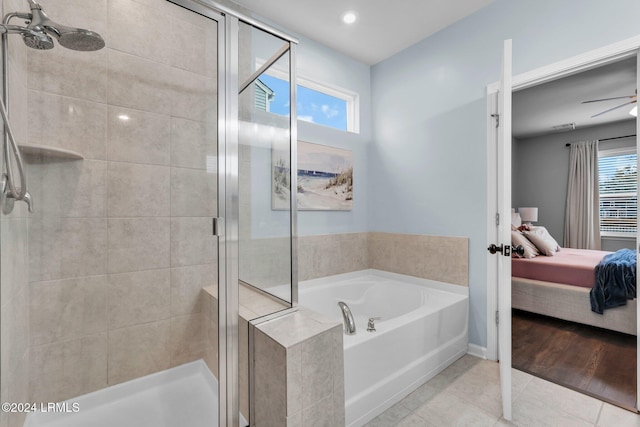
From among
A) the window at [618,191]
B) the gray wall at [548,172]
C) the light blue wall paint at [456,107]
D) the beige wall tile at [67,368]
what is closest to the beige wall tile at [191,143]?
the beige wall tile at [67,368]

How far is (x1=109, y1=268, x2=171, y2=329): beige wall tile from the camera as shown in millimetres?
1569

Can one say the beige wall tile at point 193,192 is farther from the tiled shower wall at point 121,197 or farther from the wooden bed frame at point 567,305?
the wooden bed frame at point 567,305

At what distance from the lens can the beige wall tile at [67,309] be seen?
1.35m

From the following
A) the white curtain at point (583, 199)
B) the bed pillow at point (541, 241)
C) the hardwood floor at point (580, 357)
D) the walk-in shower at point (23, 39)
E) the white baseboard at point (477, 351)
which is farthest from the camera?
the white curtain at point (583, 199)

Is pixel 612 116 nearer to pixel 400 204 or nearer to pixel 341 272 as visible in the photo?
pixel 400 204

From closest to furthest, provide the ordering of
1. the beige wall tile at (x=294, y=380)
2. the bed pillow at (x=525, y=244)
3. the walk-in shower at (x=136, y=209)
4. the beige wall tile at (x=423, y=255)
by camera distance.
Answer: the beige wall tile at (x=294, y=380) < the walk-in shower at (x=136, y=209) < the beige wall tile at (x=423, y=255) < the bed pillow at (x=525, y=244)

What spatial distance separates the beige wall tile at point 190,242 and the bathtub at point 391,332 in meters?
0.94

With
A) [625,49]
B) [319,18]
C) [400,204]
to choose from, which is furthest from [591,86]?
[319,18]

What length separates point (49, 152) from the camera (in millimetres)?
1356

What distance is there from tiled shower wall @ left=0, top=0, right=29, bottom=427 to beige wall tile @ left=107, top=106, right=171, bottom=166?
338 millimetres

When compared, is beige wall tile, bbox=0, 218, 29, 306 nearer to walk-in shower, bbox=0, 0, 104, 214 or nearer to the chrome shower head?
walk-in shower, bbox=0, 0, 104, 214

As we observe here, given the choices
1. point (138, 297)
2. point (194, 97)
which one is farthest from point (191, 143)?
point (138, 297)

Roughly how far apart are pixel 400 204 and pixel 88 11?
2.64m

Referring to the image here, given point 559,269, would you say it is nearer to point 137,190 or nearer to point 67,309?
point 137,190
